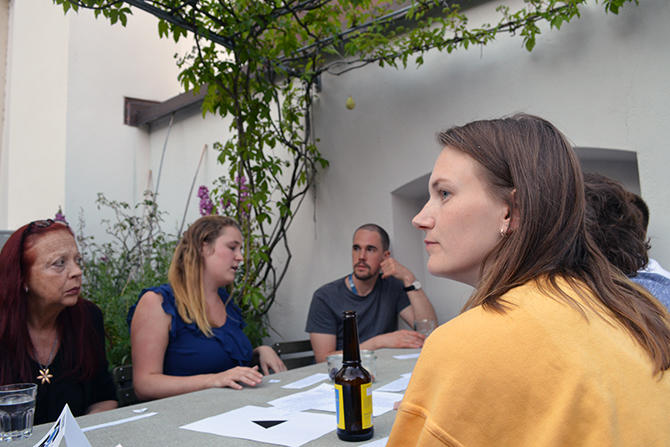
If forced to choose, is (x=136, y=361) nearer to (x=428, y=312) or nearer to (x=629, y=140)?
(x=428, y=312)

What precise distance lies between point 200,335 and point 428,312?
1.64 meters

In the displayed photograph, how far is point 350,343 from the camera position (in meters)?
1.35

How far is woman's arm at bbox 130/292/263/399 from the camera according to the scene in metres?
2.02

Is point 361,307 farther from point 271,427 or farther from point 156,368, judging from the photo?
point 271,427

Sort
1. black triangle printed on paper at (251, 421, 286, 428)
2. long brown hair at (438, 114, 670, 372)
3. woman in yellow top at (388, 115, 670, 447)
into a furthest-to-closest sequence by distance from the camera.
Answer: black triangle printed on paper at (251, 421, 286, 428) < long brown hair at (438, 114, 670, 372) < woman in yellow top at (388, 115, 670, 447)


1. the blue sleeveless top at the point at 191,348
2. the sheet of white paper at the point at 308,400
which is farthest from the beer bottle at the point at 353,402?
the blue sleeveless top at the point at 191,348

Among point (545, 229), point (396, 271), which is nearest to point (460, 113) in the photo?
point (396, 271)

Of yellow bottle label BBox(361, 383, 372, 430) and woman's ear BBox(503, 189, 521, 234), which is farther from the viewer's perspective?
yellow bottle label BBox(361, 383, 372, 430)

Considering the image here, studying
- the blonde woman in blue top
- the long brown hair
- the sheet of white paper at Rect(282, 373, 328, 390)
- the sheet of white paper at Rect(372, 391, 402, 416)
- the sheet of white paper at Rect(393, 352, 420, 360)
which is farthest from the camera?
the sheet of white paper at Rect(393, 352, 420, 360)

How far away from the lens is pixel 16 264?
6.89 feet

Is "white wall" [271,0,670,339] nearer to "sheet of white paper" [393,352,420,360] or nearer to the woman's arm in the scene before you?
"sheet of white paper" [393,352,420,360]

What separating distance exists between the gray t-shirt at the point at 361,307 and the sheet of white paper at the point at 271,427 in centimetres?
180

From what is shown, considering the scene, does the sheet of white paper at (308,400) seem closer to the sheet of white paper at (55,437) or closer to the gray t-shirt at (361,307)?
the sheet of white paper at (55,437)

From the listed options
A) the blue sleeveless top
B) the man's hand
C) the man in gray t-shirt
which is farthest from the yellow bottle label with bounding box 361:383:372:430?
the man's hand
